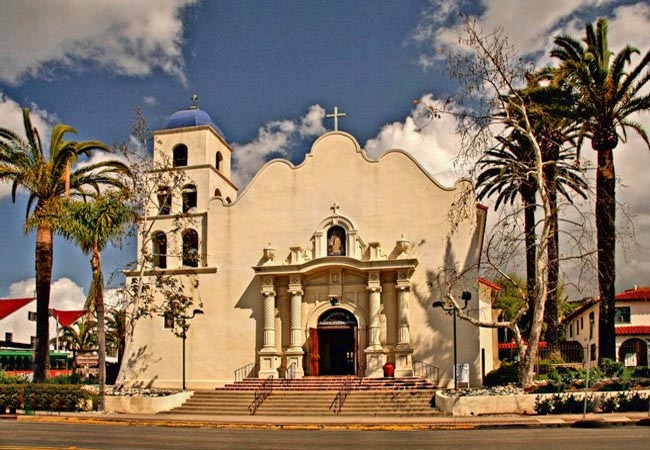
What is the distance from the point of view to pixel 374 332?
32344 millimetres

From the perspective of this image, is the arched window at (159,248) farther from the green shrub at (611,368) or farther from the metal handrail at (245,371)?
the green shrub at (611,368)

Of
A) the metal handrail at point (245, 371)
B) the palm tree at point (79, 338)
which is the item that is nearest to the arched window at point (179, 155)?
the metal handrail at point (245, 371)

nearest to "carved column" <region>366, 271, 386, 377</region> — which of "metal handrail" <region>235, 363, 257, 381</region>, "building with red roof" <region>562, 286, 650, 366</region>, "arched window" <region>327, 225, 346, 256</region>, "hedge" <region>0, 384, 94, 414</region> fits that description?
"arched window" <region>327, 225, 346, 256</region>

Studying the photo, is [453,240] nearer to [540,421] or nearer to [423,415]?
[423,415]

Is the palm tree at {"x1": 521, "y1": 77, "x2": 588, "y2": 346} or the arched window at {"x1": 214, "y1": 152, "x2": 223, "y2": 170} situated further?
the arched window at {"x1": 214, "y1": 152, "x2": 223, "y2": 170}

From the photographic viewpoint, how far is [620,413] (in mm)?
23281

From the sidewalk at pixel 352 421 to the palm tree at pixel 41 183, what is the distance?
577 centimetres

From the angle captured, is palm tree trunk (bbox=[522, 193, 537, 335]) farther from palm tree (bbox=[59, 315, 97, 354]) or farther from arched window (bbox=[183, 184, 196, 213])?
palm tree (bbox=[59, 315, 97, 354])

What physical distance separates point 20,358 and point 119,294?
31393 millimetres

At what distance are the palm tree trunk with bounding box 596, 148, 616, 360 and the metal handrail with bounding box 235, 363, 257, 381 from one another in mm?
15508

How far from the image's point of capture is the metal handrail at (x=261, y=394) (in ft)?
94.9

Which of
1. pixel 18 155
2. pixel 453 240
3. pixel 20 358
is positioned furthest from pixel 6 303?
pixel 453 240

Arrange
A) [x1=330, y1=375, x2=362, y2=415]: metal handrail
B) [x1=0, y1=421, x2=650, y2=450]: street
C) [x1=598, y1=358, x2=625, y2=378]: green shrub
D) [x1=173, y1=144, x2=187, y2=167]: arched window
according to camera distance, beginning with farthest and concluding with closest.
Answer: [x1=173, y1=144, x2=187, y2=167]: arched window < [x1=330, y1=375, x2=362, y2=415]: metal handrail < [x1=598, y1=358, x2=625, y2=378]: green shrub < [x1=0, y1=421, x2=650, y2=450]: street

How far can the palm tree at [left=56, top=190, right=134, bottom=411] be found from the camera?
28.9 meters
